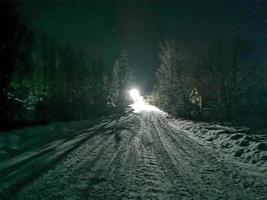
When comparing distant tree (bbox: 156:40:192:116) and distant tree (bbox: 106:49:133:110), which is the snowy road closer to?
distant tree (bbox: 156:40:192:116)

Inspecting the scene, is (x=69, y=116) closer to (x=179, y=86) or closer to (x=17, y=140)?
(x=179, y=86)

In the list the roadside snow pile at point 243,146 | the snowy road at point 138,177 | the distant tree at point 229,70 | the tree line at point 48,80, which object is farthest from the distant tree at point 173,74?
the snowy road at point 138,177

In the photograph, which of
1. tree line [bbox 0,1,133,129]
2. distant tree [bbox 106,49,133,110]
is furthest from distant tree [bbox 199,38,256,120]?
distant tree [bbox 106,49,133,110]

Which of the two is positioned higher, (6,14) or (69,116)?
(6,14)

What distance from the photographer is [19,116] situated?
2242cm

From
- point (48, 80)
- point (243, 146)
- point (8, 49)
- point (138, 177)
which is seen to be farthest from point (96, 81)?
point (138, 177)

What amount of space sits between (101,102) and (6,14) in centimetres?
3855

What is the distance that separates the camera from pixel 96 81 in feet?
201

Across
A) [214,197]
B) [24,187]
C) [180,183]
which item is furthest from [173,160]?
[24,187]

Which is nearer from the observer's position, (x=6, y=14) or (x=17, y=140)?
(x=17, y=140)

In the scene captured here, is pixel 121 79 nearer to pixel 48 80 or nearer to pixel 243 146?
pixel 48 80

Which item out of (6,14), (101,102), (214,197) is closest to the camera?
(214,197)

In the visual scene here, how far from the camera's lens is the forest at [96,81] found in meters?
20.3

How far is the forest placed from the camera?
20302mm
